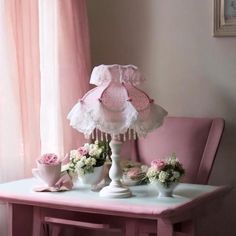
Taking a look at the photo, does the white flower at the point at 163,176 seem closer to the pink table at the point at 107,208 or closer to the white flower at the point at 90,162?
the pink table at the point at 107,208

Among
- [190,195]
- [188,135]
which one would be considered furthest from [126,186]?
[188,135]

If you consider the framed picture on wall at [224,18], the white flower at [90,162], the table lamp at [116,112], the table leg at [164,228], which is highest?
the framed picture on wall at [224,18]

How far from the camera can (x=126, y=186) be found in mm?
2359

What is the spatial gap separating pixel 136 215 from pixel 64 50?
1111 mm

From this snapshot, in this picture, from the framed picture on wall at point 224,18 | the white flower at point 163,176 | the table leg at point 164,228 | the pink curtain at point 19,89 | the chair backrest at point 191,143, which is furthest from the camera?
the framed picture on wall at point 224,18

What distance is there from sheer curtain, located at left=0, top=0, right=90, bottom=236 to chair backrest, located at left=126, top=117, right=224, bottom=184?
1.48 ft

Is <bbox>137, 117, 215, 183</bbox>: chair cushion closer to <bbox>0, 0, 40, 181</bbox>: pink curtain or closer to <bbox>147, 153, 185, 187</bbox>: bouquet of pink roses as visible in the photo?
<bbox>147, 153, 185, 187</bbox>: bouquet of pink roses

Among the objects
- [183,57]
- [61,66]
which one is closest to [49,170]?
[61,66]

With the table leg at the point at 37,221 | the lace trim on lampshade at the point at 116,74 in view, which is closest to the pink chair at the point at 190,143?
the lace trim on lampshade at the point at 116,74

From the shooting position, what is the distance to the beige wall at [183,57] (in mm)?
2764

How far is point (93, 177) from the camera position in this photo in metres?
2.36

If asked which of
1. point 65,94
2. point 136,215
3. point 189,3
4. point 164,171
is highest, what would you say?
point 189,3

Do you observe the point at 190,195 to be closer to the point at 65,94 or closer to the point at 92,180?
the point at 92,180

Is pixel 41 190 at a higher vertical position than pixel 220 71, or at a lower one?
lower
